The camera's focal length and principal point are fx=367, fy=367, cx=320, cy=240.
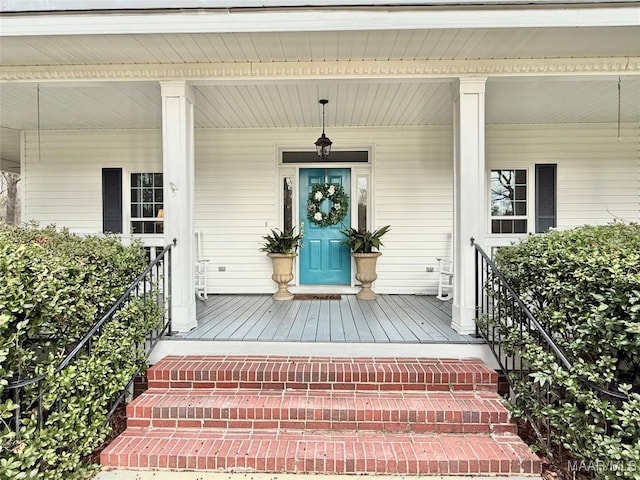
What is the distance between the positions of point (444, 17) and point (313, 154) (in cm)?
305

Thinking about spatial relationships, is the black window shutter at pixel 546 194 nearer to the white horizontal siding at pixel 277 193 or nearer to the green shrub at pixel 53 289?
the white horizontal siding at pixel 277 193

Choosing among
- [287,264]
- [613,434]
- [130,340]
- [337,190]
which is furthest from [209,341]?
[337,190]

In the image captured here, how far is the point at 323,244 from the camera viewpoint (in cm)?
575

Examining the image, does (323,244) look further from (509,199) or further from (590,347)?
(590,347)

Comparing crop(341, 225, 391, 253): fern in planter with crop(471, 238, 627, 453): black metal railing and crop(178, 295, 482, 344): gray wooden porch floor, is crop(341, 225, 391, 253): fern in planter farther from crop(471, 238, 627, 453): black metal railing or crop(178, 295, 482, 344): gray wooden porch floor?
crop(471, 238, 627, 453): black metal railing

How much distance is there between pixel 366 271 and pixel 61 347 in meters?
3.73

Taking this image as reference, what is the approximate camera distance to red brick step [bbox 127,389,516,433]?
8.12ft

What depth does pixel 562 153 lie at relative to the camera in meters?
5.56

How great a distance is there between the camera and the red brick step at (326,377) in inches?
109

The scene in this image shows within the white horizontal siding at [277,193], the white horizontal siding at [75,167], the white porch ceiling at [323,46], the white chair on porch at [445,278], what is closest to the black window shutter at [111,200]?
the white horizontal siding at [75,167]

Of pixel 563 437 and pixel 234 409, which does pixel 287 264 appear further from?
pixel 563 437

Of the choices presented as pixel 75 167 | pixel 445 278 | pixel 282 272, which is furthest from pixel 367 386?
pixel 75 167

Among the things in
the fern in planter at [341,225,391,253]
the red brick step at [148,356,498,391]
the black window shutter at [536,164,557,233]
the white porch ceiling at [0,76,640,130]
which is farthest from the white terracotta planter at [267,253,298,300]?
the black window shutter at [536,164,557,233]

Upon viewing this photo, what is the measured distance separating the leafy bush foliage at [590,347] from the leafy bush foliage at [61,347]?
2692mm
